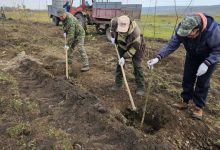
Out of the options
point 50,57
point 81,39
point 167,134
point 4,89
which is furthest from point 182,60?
point 4,89

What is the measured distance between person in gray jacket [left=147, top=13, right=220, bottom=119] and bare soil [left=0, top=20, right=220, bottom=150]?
486 mm

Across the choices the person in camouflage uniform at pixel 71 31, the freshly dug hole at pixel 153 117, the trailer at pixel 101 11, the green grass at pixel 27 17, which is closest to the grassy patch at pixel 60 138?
the freshly dug hole at pixel 153 117

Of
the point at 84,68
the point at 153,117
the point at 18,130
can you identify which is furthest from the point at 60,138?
the point at 84,68

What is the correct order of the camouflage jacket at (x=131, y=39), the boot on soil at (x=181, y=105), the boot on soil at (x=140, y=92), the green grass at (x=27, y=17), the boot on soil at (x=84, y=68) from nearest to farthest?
the camouflage jacket at (x=131, y=39) < the boot on soil at (x=181, y=105) < the boot on soil at (x=140, y=92) < the boot on soil at (x=84, y=68) < the green grass at (x=27, y=17)

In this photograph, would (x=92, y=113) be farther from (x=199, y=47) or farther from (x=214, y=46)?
(x=214, y=46)

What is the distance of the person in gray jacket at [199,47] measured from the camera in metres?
3.68

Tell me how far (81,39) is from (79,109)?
259 cm

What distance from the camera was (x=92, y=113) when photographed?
442cm

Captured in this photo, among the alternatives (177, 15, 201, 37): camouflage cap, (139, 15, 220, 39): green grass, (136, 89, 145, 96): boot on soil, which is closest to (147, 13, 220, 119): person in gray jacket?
(177, 15, 201, 37): camouflage cap

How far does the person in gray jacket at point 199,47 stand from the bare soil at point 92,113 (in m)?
0.49

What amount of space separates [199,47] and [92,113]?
1.92 metres

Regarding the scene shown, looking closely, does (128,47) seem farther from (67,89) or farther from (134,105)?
(67,89)

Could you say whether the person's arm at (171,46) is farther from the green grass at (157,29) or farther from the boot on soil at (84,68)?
the green grass at (157,29)

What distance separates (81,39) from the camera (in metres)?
6.75
